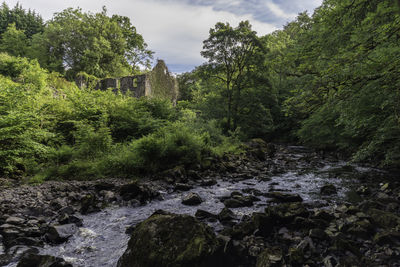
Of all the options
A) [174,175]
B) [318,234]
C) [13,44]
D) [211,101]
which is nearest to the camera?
[318,234]

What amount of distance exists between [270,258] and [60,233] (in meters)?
3.69

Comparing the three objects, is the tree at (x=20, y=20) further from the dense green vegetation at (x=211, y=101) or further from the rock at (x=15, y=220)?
the rock at (x=15, y=220)

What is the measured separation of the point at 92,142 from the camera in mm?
8484

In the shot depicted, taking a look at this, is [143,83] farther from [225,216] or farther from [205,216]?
[225,216]

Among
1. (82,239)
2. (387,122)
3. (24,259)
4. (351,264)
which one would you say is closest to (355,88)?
(387,122)

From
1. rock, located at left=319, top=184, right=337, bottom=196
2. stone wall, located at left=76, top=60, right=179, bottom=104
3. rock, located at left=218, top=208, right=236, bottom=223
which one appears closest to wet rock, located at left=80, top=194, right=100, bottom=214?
rock, located at left=218, top=208, right=236, bottom=223

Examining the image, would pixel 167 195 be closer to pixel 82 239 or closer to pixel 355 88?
pixel 82 239

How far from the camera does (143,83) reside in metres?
20.0

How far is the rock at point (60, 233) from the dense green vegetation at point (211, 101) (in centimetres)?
370

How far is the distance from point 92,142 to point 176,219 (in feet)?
21.8

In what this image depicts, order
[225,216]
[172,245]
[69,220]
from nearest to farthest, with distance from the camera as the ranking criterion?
[172,245], [69,220], [225,216]

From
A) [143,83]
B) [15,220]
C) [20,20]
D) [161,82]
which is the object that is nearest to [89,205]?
[15,220]

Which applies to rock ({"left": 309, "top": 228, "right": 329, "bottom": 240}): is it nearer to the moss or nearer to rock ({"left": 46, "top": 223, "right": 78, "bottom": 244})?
rock ({"left": 46, "top": 223, "right": 78, "bottom": 244})

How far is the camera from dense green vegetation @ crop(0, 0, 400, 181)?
478 centimetres
